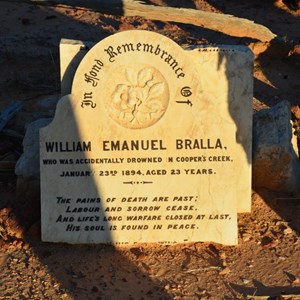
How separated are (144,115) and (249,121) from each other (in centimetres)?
97

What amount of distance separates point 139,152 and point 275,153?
53.1 inches

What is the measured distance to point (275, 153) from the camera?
6160 millimetres

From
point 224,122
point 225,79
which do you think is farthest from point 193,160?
point 225,79

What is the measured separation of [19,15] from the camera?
12102 mm

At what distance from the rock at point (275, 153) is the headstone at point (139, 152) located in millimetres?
707

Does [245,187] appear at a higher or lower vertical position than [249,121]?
lower

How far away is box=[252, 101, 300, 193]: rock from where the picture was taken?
615cm

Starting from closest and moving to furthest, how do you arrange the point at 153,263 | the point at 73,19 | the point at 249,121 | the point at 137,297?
the point at 137,297, the point at 153,263, the point at 249,121, the point at 73,19

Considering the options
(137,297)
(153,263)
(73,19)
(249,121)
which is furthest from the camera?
(73,19)

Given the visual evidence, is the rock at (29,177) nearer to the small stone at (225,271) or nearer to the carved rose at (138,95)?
the carved rose at (138,95)

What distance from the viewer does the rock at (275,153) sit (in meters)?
6.15

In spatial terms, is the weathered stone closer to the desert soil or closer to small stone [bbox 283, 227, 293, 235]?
the desert soil

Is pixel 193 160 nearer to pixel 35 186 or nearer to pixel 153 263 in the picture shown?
pixel 153 263

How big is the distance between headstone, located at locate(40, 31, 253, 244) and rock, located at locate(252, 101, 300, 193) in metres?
0.71
